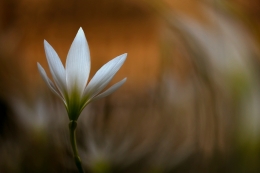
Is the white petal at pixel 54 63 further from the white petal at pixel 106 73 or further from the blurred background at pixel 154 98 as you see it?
the blurred background at pixel 154 98

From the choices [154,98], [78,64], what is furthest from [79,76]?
[154,98]

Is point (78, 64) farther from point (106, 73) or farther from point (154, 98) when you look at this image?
point (154, 98)

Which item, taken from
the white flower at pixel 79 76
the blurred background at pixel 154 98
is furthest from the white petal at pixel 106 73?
the blurred background at pixel 154 98

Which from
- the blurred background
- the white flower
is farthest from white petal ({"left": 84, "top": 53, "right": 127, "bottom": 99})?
the blurred background

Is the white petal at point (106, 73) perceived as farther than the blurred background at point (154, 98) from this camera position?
No

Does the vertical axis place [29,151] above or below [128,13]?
below

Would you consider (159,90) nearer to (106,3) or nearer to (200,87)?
(200,87)

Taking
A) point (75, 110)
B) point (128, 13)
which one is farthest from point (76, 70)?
point (128, 13)
